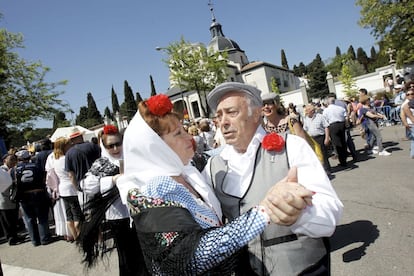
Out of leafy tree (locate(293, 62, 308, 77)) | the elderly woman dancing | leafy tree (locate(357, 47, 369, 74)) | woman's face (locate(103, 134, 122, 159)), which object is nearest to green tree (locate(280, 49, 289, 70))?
Result: leafy tree (locate(293, 62, 308, 77))

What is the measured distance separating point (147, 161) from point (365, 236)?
362 cm

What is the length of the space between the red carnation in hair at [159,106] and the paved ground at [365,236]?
5.08 ft

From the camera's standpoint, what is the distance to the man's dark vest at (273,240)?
1.56 metres

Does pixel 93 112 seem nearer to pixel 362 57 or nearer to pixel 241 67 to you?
pixel 241 67

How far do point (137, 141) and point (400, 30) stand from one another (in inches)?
1100

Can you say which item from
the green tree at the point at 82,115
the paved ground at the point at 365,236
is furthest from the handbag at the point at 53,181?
the green tree at the point at 82,115

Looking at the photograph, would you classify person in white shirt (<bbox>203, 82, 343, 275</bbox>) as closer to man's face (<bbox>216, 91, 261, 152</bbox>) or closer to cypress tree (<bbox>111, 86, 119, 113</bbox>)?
man's face (<bbox>216, 91, 261, 152</bbox>)

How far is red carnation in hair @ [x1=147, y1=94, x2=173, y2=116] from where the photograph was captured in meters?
1.62

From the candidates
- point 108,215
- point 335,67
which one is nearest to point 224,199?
point 108,215

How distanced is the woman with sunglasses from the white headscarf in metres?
0.58

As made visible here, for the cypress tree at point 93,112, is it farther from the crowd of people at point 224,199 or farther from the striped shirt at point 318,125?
the crowd of people at point 224,199

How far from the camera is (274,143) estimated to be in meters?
1.69

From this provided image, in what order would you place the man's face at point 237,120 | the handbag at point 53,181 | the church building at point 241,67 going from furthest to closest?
1. the church building at point 241,67
2. the handbag at point 53,181
3. the man's face at point 237,120

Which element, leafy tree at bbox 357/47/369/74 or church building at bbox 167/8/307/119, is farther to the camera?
leafy tree at bbox 357/47/369/74
